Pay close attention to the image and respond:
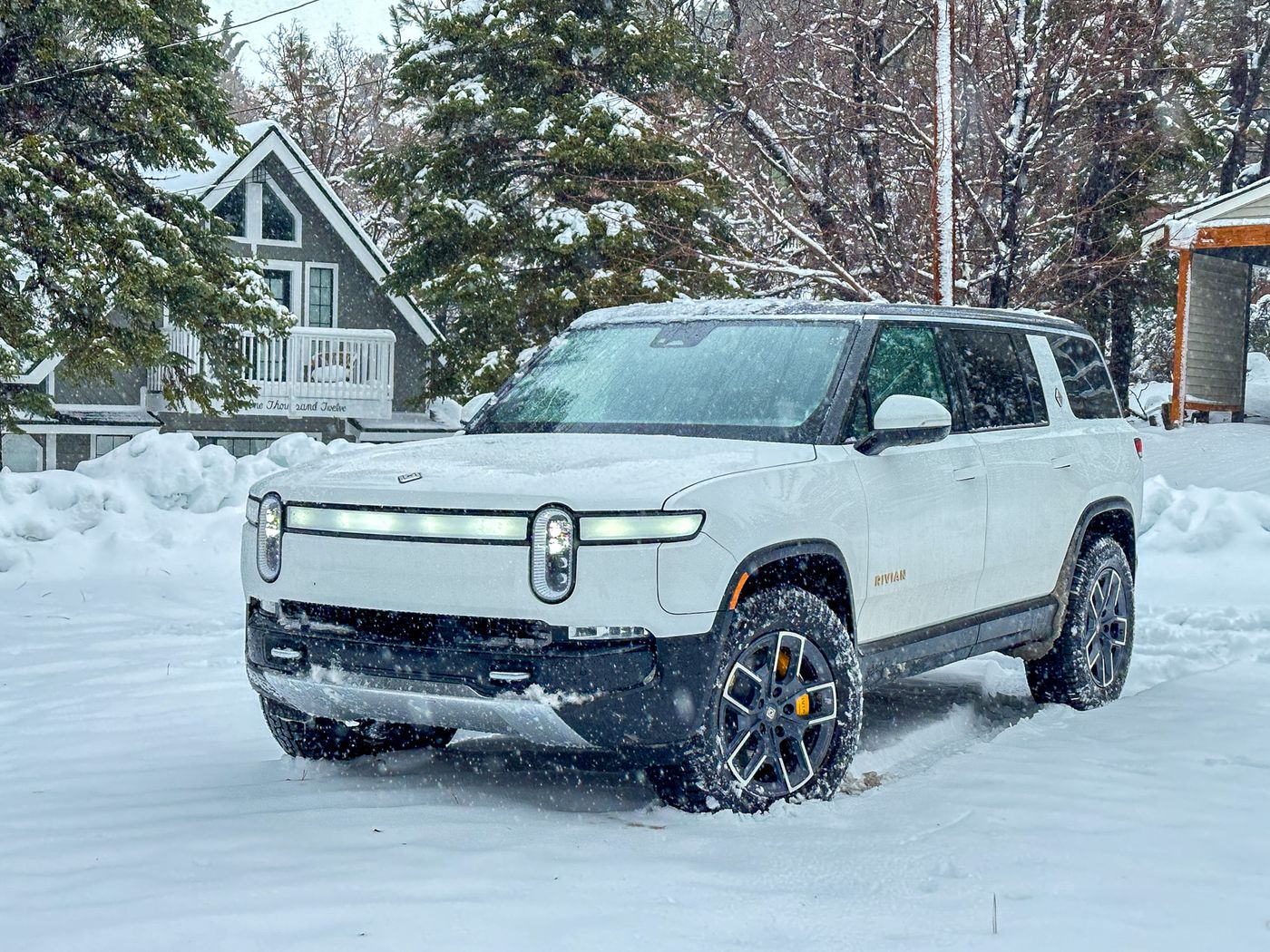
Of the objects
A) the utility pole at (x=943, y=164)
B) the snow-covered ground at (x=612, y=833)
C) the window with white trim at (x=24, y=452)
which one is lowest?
the window with white trim at (x=24, y=452)

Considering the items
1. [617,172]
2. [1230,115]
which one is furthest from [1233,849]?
[1230,115]

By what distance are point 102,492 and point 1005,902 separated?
924 centimetres

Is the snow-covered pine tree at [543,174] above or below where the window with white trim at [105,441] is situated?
above

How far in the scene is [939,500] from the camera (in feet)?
18.9

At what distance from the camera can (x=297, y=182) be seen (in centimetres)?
2884

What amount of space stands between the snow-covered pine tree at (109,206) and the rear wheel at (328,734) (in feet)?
39.5

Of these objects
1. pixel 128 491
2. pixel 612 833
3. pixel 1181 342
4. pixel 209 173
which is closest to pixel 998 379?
pixel 612 833

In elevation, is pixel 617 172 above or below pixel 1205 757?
above

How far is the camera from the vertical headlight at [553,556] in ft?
14.4

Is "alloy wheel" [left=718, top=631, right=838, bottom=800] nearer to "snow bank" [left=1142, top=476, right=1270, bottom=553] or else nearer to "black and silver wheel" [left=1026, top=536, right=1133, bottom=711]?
"black and silver wheel" [left=1026, top=536, right=1133, bottom=711]

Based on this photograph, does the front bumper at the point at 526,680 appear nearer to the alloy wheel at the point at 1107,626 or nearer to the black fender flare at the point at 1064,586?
the black fender flare at the point at 1064,586

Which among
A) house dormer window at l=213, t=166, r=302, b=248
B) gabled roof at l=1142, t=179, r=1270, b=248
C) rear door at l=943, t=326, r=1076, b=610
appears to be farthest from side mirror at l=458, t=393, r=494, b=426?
house dormer window at l=213, t=166, r=302, b=248

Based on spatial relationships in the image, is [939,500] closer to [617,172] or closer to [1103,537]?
[1103,537]

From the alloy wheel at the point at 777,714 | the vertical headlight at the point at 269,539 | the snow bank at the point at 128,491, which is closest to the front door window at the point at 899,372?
the alloy wheel at the point at 777,714
